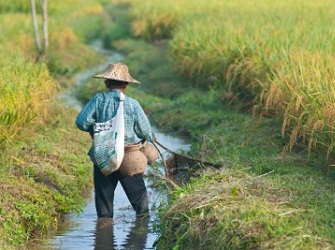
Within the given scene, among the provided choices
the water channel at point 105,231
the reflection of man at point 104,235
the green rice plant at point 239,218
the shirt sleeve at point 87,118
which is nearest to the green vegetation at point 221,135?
the green rice plant at point 239,218

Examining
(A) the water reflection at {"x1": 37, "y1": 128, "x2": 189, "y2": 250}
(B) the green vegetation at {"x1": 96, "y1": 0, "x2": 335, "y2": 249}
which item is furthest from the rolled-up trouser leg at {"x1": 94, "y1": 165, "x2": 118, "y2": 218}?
(B) the green vegetation at {"x1": 96, "y1": 0, "x2": 335, "y2": 249}

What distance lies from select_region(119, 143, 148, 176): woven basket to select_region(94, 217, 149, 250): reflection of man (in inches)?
19.3

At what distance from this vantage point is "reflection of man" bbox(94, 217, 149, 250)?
7488 mm

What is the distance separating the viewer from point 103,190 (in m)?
7.93

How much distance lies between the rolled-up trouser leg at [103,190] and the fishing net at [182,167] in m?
0.52

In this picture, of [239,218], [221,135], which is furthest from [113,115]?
[221,135]

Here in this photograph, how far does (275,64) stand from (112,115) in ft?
14.5

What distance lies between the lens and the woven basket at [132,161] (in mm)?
7805

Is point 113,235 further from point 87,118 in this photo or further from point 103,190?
point 87,118

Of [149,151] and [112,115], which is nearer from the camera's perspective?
[112,115]

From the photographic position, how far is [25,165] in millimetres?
8906

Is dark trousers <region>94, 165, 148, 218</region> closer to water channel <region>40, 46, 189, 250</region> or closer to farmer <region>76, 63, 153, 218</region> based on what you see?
farmer <region>76, 63, 153, 218</region>

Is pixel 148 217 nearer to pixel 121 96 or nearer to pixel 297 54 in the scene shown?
pixel 121 96

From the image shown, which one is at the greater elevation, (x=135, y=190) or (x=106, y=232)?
(x=135, y=190)
